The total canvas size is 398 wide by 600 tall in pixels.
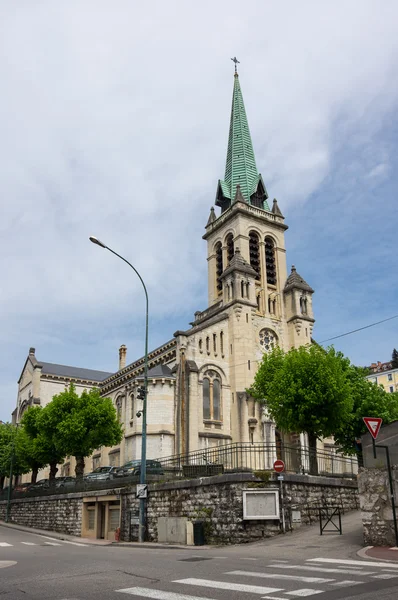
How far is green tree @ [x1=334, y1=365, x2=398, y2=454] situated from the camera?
118ft

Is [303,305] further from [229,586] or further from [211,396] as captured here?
[229,586]

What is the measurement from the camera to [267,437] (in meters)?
43.0

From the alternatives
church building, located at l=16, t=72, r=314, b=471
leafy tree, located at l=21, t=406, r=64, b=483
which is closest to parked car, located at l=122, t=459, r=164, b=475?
church building, located at l=16, t=72, r=314, b=471

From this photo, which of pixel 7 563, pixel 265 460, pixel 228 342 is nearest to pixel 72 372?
pixel 228 342

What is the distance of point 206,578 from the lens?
988 centimetres

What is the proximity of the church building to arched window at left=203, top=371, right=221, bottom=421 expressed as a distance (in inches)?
3.2

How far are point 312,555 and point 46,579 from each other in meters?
7.37

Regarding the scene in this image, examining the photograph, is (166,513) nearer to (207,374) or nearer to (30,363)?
(207,374)

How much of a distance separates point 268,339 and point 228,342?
16.8 feet

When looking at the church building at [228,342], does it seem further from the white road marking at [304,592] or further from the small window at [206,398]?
the white road marking at [304,592]

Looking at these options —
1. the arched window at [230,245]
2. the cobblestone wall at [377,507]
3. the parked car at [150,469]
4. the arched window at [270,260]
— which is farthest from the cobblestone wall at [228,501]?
the arched window at [230,245]

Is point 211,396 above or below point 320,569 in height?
above

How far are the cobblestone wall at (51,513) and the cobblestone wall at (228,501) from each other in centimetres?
667

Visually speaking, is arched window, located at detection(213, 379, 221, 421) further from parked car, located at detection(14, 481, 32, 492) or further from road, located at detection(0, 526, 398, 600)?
road, located at detection(0, 526, 398, 600)
